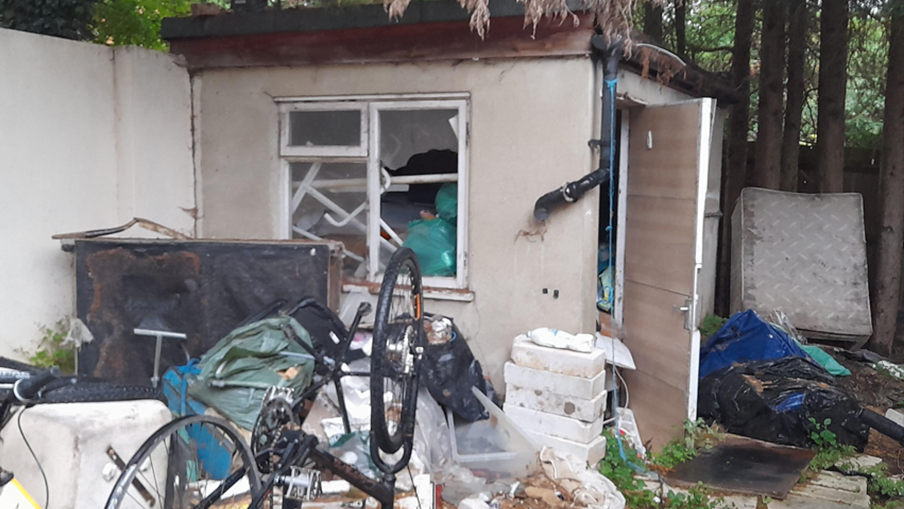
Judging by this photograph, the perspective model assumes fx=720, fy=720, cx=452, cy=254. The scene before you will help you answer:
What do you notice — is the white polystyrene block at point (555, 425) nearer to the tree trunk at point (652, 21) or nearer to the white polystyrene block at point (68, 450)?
the white polystyrene block at point (68, 450)

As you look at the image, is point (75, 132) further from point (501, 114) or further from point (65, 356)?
point (501, 114)

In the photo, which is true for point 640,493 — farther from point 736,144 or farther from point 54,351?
point 736,144

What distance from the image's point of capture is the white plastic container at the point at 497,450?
4691mm

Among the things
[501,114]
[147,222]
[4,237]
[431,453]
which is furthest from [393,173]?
[4,237]

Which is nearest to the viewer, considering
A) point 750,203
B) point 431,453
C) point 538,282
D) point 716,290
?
point 431,453

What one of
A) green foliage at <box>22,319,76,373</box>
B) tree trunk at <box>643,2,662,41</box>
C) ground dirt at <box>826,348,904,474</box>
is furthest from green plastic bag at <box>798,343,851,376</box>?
green foliage at <box>22,319,76,373</box>

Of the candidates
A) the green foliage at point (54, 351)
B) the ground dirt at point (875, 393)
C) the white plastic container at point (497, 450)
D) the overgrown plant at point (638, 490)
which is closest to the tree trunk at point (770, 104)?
the ground dirt at point (875, 393)

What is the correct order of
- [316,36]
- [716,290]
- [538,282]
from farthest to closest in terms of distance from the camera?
[716,290], [316,36], [538,282]

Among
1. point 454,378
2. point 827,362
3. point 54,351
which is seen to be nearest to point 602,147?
point 454,378

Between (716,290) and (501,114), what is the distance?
6063 mm

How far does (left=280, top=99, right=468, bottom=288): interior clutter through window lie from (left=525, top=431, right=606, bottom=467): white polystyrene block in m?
1.32

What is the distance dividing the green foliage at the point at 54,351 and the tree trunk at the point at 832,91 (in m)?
8.21

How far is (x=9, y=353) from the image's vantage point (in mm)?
5043

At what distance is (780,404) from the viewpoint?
18.7 ft
